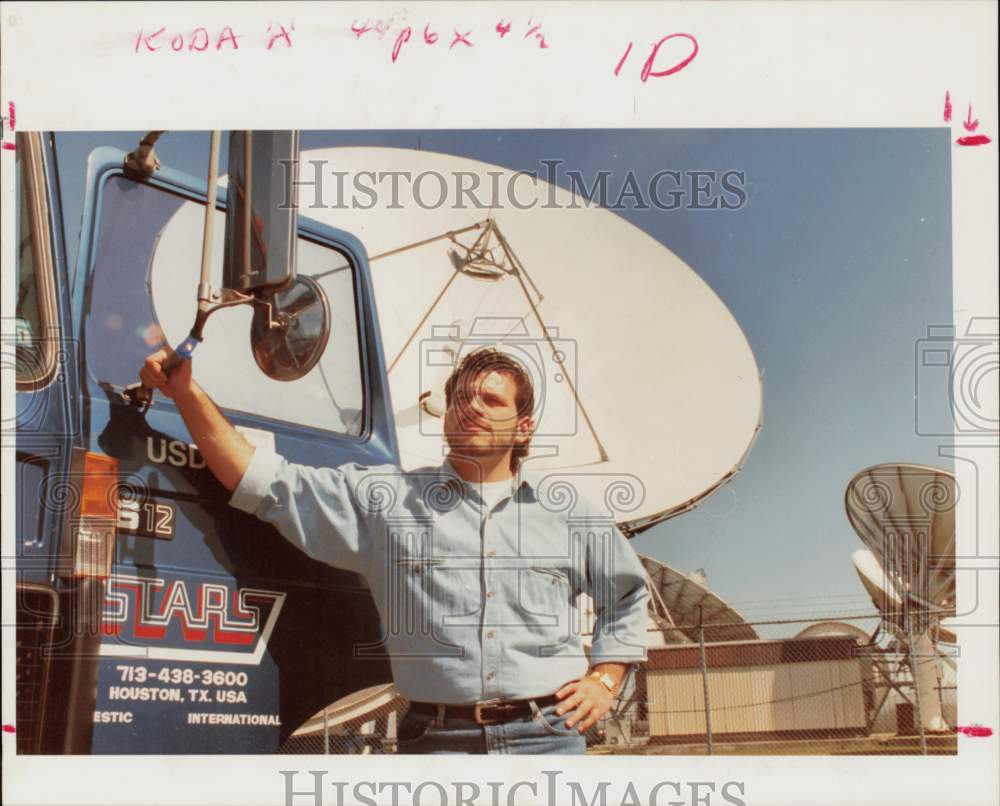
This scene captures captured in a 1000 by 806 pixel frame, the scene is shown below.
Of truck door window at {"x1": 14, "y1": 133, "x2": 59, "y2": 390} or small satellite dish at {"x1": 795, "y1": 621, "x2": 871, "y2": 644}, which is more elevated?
truck door window at {"x1": 14, "y1": 133, "x2": 59, "y2": 390}

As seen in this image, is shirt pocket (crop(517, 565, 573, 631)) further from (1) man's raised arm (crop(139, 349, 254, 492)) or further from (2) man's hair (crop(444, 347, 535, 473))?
(1) man's raised arm (crop(139, 349, 254, 492))

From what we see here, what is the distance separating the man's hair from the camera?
125 inches

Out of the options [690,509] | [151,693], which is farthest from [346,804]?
[690,509]

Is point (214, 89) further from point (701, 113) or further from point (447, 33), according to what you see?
point (701, 113)

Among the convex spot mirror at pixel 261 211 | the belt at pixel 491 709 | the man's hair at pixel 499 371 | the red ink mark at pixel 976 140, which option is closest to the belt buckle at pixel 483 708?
the belt at pixel 491 709

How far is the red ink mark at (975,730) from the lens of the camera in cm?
323

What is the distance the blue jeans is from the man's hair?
0.68 m

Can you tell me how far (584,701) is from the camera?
316 cm

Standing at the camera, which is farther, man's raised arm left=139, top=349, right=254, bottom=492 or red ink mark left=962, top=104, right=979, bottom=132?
red ink mark left=962, top=104, right=979, bottom=132

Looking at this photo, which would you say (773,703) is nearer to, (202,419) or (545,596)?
(545,596)

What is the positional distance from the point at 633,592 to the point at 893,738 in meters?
0.82

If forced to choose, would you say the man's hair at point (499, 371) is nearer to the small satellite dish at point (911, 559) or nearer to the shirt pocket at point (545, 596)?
the shirt pocket at point (545, 596)

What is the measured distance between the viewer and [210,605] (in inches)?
124

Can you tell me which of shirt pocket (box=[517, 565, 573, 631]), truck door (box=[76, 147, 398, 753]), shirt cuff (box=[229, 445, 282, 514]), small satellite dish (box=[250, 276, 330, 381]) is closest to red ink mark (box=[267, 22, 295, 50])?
truck door (box=[76, 147, 398, 753])
